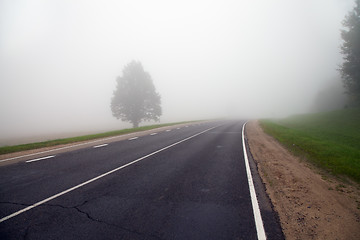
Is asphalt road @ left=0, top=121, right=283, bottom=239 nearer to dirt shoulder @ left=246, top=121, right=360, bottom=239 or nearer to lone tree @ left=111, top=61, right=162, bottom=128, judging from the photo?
dirt shoulder @ left=246, top=121, right=360, bottom=239

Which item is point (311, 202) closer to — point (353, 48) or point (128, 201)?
point (128, 201)

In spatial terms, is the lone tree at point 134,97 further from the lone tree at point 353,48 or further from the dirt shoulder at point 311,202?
the lone tree at point 353,48

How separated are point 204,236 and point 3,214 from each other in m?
4.22

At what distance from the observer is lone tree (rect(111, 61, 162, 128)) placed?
31219 mm

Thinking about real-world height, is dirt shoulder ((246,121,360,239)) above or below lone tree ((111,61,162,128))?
below

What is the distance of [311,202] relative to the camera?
4.33 meters

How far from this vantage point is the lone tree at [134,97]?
31219 millimetres

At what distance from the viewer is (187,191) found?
4832 millimetres

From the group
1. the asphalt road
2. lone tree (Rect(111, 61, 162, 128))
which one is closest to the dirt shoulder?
the asphalt road

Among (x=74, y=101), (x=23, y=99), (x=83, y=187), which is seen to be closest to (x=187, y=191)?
(x=83, y=187)

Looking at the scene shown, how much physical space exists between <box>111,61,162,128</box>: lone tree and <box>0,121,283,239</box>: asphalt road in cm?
2451

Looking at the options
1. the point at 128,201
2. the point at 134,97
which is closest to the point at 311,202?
the point at 128,201

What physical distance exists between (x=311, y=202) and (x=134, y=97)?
30.0 m

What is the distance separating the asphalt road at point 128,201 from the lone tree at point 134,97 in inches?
965
